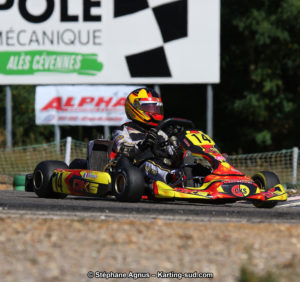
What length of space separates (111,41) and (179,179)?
10.6 metres

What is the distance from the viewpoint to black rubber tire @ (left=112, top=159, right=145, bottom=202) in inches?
393

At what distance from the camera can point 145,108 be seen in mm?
11148

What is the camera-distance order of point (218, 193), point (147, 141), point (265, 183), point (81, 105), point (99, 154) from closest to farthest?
point (218, 193)
point (265, 183)
point (147, 141)
point (99, 154)
point (81, 105)

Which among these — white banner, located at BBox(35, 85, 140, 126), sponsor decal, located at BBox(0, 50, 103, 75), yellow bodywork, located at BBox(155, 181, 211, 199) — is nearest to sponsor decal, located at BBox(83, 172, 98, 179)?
yellow bodywork, located at BBox(155, 181, 211, 199)

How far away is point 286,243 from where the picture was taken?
6.48 metres

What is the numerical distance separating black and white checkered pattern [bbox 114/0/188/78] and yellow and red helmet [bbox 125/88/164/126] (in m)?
8.84

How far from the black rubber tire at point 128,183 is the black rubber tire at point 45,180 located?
1480mm

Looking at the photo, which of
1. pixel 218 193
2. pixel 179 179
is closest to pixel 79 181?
pixel 179 179

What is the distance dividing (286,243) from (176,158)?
4.04 meters

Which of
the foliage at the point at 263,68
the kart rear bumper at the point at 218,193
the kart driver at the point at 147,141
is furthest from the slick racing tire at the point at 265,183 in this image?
the foliage at the point at 263,68

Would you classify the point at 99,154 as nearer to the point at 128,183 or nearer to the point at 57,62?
the point at 128,183

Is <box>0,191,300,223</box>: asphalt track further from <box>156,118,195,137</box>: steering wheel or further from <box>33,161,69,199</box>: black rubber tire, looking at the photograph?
<box>33,161,69,199</box>: black rubber tire

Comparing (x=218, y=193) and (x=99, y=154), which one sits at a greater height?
(x=99, y=154)

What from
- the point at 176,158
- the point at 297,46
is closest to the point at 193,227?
the point at 176,158
